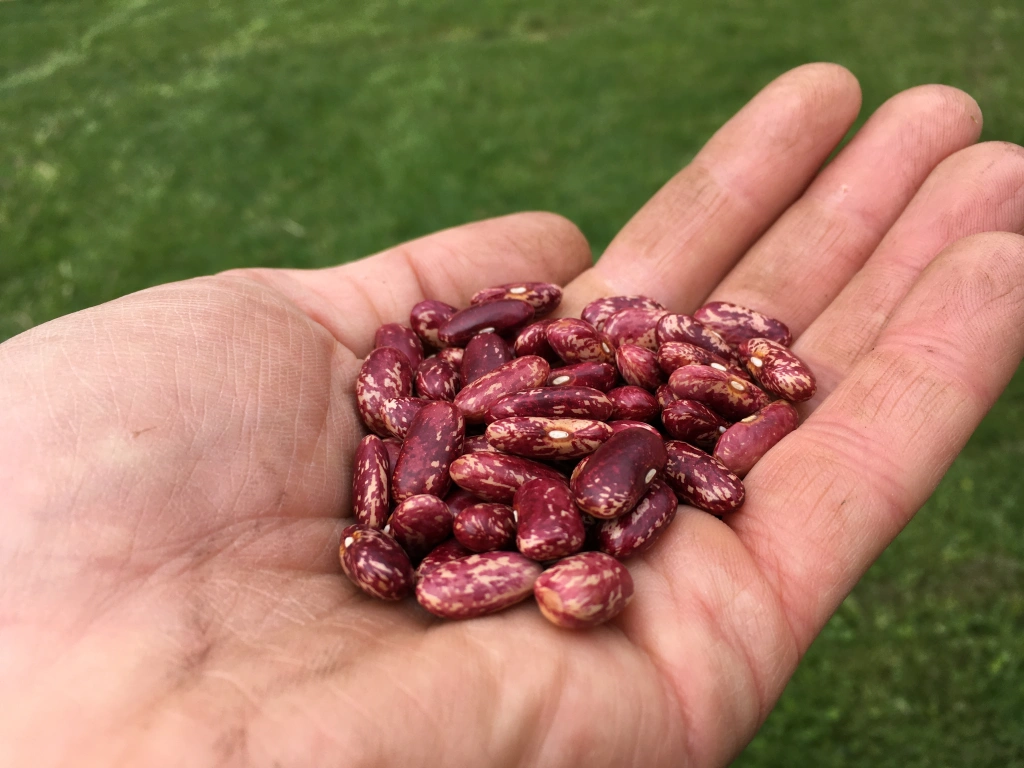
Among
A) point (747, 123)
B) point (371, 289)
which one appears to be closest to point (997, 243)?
point (747, 123)

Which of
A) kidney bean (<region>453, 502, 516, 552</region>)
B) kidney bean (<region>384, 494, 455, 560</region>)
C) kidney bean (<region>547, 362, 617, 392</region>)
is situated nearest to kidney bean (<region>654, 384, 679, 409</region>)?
kidney bean (<region>547, 362, 617, 392</region>)

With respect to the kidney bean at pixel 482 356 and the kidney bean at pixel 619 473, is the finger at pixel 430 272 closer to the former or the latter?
the kidney bean at pixel 482 356

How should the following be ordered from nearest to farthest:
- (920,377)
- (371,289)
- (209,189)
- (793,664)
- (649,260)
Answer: (793,664) < (920,377) < (371,289) < (649,260) < (209,189)

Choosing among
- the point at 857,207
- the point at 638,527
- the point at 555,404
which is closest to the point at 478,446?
the point at 555,404

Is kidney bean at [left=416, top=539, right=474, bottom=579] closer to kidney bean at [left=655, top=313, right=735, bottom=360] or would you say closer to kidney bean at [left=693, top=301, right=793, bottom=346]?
kidney bean at [left=655, top=313, right=735, bottom=360]

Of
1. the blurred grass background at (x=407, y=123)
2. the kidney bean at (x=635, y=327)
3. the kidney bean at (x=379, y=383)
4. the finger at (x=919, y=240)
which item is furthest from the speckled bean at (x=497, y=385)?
the blurred grass background at (x=407, y=123)

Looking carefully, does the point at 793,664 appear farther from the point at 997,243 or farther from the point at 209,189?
the point at 209,189
